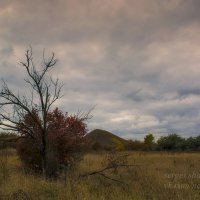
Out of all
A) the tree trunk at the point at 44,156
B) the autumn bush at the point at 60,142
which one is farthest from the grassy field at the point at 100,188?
the autumn bush at the point at 60,142

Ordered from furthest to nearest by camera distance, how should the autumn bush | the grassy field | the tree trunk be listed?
the autumn bush < the tree trunk < the grassy field

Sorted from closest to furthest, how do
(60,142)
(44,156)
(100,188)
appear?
(100,188) → (44,156) → (60,142)

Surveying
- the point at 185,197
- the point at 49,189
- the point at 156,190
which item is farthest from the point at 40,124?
the point at 185,197

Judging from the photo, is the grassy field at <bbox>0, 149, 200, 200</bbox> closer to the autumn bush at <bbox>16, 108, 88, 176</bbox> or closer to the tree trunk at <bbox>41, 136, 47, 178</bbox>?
the tree trunk at <bbox>41, 136, 47, 178</bbox>

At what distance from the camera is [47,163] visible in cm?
1664

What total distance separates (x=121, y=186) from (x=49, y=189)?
2.65m

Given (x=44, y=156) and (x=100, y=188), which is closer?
(x=100, y=188)

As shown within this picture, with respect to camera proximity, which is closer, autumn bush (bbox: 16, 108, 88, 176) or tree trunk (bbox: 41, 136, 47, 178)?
tree trunk (bbox: 41, 136, 47, 178)

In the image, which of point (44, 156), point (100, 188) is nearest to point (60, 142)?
point (44, 156)

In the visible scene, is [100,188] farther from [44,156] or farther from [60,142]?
[60,142]

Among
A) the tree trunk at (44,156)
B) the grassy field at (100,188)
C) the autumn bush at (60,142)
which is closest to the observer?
the grassy field at (100,188)

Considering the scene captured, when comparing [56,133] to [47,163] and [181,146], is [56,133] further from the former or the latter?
[181,146]

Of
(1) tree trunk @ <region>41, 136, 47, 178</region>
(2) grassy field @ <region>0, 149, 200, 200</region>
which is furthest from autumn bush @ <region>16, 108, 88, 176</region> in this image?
(2) grassy field @ <region>0, 149, 200, 200</region>

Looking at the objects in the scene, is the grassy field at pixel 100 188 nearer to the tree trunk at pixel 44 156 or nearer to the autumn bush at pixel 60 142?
the tree trunk at pixel 44 156
